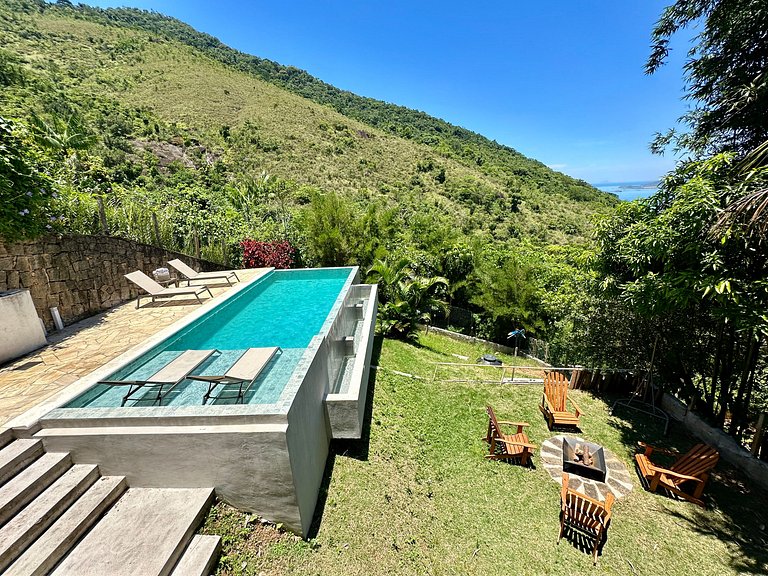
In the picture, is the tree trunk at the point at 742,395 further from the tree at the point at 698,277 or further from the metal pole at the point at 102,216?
the metal pole at the point at 102,216

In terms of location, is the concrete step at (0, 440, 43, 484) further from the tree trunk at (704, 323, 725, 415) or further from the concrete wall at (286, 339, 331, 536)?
the tree trunk at (704, 323, 725, 415)

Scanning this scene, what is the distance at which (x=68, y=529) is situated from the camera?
3170mm

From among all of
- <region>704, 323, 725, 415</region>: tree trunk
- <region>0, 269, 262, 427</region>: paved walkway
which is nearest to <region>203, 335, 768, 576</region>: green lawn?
<region>704, 323, 725, 415</region>: tree trunk

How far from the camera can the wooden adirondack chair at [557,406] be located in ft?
24.3

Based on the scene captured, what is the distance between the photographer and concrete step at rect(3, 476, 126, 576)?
285 centimetres

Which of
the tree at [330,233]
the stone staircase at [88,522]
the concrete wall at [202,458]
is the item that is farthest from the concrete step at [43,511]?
the tree at [330,233]

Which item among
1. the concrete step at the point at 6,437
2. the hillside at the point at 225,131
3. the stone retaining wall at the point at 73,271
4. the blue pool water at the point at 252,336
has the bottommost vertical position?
the concrete step at the point at 6,437

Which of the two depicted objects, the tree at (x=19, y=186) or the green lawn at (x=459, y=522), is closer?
the green lawn at (x=459, y=522)

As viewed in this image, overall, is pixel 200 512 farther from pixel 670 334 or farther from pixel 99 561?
pixel 670 334

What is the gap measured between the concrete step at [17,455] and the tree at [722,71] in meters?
10.7

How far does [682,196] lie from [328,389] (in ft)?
22.8

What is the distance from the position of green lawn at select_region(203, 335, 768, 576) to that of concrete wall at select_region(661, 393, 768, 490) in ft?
0.76

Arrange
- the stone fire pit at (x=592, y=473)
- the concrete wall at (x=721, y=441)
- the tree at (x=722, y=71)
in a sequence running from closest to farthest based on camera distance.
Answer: the tree at (x=722, y=71), the stone fire pit at (x=592, y=473), the concrete wall at (x=721, y=441)

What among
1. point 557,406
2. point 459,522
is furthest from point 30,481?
point 557,406
